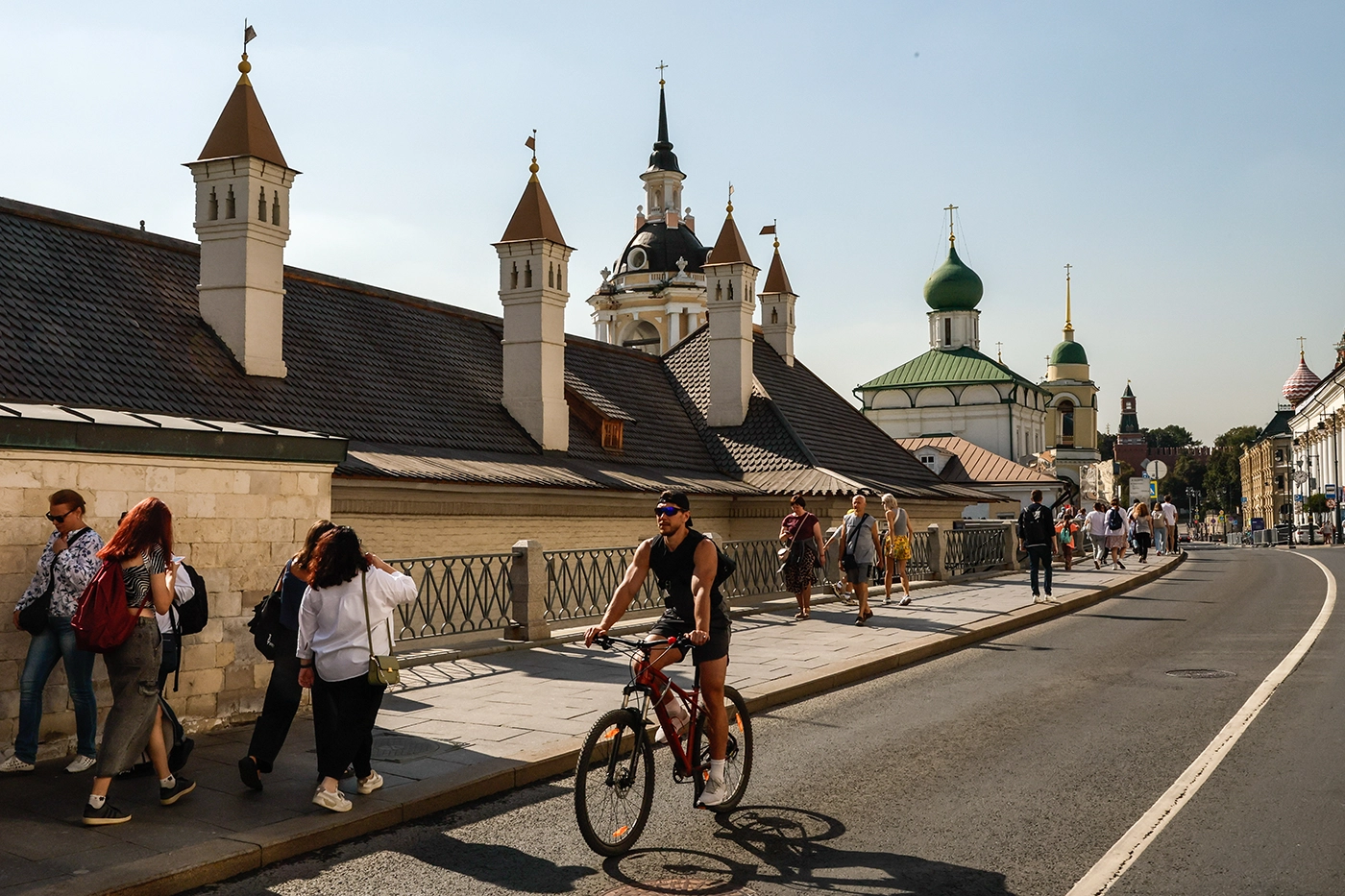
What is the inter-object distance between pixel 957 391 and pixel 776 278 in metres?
45.1

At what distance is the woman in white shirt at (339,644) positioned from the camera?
6914mm

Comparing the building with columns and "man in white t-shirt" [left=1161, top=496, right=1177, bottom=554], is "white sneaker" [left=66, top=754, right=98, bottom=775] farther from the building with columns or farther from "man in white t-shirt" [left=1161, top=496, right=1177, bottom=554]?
the building with columns

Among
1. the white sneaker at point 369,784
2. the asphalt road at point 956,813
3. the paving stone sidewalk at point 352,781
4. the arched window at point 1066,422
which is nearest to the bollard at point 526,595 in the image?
the paving stone sidewalk at point 352,781

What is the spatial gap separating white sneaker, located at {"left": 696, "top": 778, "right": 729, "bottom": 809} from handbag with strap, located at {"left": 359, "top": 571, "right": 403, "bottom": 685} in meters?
1.86

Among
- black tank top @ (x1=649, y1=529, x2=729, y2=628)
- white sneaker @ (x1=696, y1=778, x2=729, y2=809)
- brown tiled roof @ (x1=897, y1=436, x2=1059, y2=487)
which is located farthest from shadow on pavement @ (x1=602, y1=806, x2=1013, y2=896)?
brown tiled roof @ (x1=897, y1=436, x2=1059, y2=487)

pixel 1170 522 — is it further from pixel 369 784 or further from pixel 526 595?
pixel 369 784

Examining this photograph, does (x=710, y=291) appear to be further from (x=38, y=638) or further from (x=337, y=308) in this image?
(x=38, y=638)

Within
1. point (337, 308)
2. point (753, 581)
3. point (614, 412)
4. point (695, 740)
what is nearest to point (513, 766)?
point (695, 740)

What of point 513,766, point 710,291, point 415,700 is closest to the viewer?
point 513,766

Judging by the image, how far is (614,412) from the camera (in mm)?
30500

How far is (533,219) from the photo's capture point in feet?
93.4

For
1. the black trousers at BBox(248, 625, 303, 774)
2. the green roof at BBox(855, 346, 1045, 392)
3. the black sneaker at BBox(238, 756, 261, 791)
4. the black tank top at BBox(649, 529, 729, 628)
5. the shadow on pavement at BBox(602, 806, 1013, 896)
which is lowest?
the shadow on pavement at BBox(602, 806, 1013, 896)

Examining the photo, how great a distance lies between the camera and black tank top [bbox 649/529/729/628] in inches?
274

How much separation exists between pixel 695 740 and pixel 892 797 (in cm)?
138
